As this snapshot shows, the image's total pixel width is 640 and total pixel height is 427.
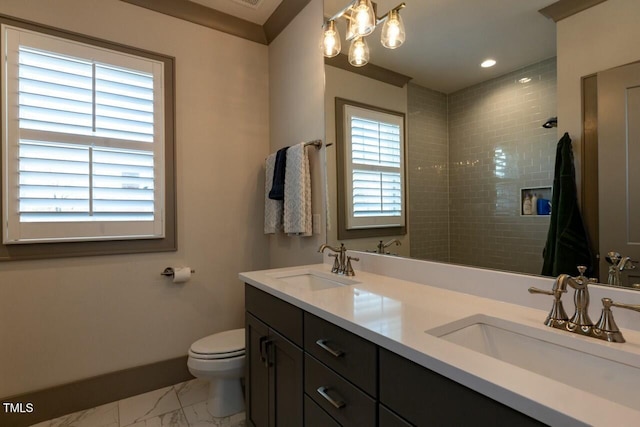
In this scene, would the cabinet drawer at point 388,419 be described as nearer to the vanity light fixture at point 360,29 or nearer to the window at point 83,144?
the vanity light fixture at point 360,29

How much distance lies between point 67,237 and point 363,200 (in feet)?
5.84

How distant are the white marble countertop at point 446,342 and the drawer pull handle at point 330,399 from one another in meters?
0.24

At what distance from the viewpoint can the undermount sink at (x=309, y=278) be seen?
1667 millimetres

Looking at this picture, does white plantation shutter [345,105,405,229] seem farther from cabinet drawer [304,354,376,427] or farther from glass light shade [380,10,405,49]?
cabinet drawer [304,354,376,427]

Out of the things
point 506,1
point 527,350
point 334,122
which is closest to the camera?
point 527,350

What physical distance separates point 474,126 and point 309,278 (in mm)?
1142

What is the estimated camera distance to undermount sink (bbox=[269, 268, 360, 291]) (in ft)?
5.47

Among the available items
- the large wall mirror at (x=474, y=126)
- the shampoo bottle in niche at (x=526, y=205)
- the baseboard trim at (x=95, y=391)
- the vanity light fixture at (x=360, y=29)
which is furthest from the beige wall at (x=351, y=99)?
the baseboard trim at (x=95, y=391)

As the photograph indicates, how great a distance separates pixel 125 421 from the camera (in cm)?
181

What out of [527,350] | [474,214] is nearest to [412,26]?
[474,214]

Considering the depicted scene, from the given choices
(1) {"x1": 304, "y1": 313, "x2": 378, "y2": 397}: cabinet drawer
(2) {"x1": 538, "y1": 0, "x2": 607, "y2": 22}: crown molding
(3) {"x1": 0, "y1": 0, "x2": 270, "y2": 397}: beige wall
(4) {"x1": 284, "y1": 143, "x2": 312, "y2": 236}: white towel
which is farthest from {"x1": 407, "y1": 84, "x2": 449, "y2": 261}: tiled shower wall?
(3) {"x1": 0, "y1": 0, "x2": 270, "y2": 397}: beige wall

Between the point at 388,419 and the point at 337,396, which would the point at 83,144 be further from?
the point at 388,419

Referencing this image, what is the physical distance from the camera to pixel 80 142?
1.90 meters

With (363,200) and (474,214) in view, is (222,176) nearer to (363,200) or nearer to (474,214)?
(363,200)
